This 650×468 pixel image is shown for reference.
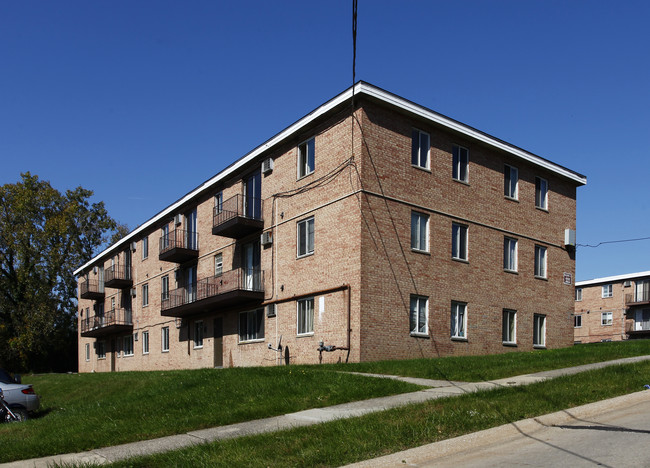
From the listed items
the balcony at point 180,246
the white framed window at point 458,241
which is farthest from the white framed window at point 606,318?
the balcony at point 180,246

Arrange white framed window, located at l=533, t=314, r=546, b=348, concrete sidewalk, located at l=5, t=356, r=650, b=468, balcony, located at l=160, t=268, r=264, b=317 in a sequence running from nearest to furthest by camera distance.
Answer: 1. concrete sidewalk, located at l=5, t=356, r=650, b=468
2. balcony, located at l=160, t=268, r=264, b=317
3. white framed window, located at l=533, t=314, r=546, b=348

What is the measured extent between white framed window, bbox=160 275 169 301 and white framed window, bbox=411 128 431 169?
17895mm

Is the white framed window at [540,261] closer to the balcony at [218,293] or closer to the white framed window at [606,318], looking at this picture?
the balcony at [218,293]

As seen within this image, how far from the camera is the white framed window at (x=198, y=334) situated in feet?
102

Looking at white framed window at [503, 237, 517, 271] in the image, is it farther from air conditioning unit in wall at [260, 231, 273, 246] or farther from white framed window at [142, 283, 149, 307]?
white framed window at [142, 283, 149, 307]

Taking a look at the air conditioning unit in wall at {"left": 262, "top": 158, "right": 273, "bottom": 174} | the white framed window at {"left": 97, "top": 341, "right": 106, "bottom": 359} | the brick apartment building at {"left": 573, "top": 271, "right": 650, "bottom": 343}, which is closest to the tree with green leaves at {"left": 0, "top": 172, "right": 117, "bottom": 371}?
the white framed window at {"left": 97, "top": 341, "right": 106, "bottom": 359}

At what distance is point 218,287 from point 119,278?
1588 cm

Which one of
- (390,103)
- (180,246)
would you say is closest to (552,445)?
(390,103)

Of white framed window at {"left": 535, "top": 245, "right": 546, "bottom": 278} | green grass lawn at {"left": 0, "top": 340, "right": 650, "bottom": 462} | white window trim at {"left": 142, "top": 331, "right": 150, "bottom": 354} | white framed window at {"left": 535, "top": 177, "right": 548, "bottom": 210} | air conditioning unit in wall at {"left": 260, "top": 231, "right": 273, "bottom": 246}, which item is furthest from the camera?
white window trim at {"left": 142, "top": 331, "right": 150, "bottom": 354}

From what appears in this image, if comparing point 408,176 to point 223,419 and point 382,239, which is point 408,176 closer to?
point 382,239

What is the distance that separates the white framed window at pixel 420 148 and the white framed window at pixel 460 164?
1454mm

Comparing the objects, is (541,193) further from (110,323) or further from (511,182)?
(110,323)

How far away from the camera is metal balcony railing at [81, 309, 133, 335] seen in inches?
1634

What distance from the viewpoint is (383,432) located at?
848 cm
